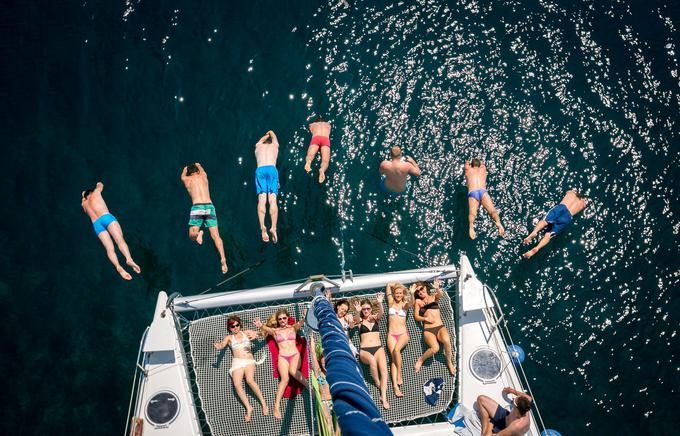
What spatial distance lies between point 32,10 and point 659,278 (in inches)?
728

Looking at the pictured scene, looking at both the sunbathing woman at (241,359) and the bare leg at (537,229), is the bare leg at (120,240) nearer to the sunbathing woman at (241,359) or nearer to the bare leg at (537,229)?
the sunbathing woman at (241,359)

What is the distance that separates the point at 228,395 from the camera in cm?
1035

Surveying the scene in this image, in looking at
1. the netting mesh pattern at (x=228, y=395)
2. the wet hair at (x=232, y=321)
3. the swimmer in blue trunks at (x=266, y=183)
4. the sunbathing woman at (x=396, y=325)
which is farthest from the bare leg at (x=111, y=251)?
the sunbathing woman at (x=396, y=325)

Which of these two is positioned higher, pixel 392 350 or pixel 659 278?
pixel 659 278

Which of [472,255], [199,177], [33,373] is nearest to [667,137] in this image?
[472,255]

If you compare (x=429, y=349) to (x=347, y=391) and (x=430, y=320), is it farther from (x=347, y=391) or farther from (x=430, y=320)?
(x=347, y=391)

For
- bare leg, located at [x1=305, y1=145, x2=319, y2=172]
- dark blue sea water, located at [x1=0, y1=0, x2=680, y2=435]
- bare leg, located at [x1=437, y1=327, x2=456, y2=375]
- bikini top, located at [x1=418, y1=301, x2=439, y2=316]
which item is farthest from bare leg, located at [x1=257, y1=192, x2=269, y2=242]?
bare leg, located at [x1=437, y1=327, x2=456, y2=375]

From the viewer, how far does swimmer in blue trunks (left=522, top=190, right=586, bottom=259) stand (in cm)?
1229

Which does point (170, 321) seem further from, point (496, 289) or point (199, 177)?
point (496, 289)

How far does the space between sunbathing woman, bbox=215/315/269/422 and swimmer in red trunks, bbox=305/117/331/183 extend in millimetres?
4199

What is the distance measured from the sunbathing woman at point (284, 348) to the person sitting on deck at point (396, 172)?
4175 mm

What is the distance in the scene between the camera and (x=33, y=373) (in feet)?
39.1

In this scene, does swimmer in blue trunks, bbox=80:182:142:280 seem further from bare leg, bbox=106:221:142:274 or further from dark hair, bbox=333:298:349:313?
dark hair, bbox=333:298:349:313

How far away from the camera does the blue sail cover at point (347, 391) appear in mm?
3916
